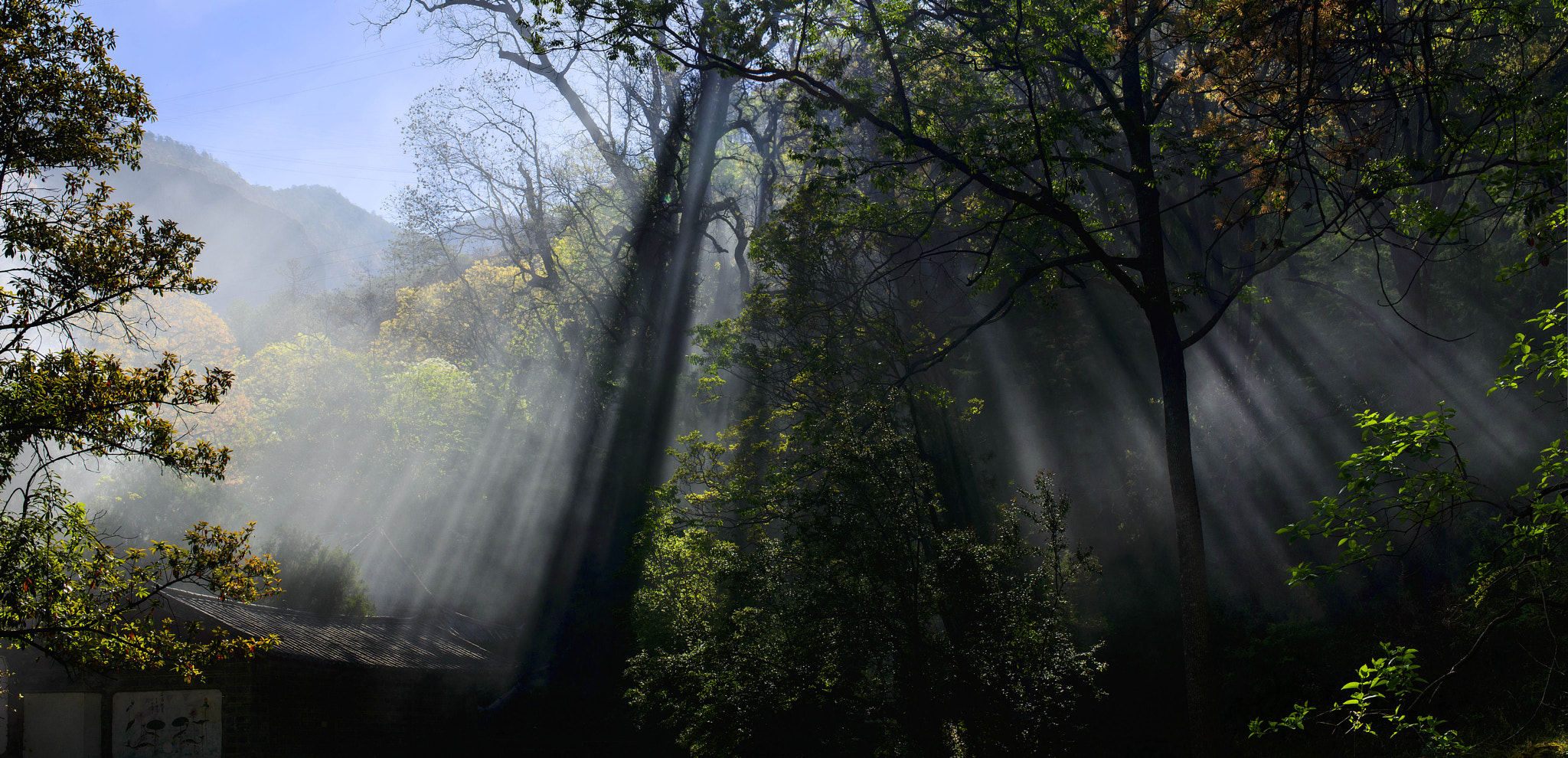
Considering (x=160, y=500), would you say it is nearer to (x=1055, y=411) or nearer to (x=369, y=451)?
(x=369, y=451)

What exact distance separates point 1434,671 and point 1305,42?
956cm

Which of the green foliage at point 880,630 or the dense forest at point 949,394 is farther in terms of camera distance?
the green foliage at point 880,630

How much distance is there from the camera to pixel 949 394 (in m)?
15.8

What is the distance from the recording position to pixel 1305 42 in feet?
21.4

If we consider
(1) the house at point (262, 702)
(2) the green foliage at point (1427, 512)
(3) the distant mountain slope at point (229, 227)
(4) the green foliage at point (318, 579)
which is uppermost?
(3) the distant mountain slope at point (229, 227)

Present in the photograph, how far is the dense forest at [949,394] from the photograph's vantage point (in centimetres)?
705

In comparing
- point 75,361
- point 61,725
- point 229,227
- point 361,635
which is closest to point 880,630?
point 75,361

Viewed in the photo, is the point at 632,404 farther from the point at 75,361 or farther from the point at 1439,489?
the point at 1439,489

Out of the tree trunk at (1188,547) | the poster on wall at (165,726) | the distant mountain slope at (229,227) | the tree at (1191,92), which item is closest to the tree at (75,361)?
the tree at (1191,92)

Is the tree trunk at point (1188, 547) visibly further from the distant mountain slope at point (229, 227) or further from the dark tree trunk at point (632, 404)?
the distant mountain slope at point (229, 227)

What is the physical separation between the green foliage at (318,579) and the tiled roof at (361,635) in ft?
13.1

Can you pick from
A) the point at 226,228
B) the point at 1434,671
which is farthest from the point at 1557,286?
the point at 226,228

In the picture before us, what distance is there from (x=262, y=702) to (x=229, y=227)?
127 m

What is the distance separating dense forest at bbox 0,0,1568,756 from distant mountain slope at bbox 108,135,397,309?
8788cm
